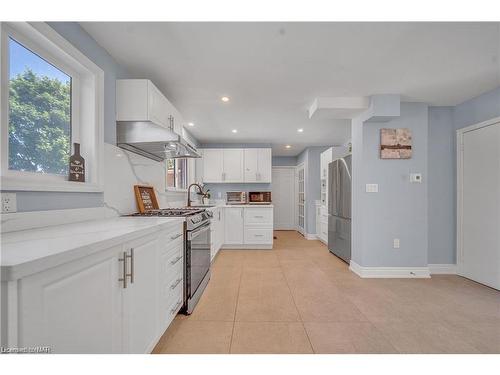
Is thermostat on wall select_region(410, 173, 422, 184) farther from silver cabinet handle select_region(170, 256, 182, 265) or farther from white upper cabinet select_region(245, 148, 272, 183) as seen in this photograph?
silver cabinet handle select_region(170, 256, 182, 265)

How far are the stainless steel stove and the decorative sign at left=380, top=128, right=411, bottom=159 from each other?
2.55 m

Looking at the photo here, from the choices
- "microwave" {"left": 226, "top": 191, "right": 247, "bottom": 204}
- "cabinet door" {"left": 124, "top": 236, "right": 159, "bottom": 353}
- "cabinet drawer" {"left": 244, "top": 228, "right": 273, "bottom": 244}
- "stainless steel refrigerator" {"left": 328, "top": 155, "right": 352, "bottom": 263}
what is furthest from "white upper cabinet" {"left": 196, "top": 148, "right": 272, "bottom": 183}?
"cabinet door" {"left": 124, "top": 236, "right": 159, "bottom": 353}

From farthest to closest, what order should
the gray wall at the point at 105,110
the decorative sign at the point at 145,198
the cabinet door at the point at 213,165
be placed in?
1. the cabinet door at the point at 213,165
2. the decorative sign at the point at 145,198
3. the gray wall at the point at 105,110

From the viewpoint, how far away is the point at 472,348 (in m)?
1.68

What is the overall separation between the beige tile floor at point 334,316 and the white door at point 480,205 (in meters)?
0.23

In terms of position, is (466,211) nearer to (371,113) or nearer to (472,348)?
(371,113)

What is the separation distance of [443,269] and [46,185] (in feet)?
15.2

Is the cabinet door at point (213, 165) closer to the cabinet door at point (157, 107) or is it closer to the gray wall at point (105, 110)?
the cabinet door at point (157, 107)

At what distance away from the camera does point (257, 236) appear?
4.77 meters

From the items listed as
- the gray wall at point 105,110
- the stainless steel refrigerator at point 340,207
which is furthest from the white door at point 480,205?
the gray wall at point 105,110

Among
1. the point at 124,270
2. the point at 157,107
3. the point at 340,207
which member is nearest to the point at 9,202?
the point at 124,270

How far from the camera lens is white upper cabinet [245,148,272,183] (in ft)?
17.8

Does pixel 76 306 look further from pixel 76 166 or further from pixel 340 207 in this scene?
pixel 340 207

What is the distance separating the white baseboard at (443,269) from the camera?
3373 millimetres
